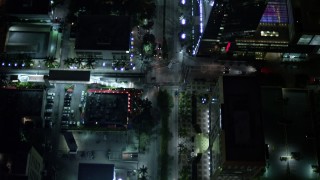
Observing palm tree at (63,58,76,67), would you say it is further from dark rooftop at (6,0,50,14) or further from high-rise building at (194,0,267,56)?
high-rise building at (194,0,267,56)

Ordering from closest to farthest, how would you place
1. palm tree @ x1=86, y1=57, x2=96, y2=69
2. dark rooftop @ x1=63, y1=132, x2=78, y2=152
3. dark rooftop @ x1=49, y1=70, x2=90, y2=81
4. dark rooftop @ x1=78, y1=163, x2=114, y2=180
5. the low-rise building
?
dark rooftop @ x1=78, y1=163, x2=114, y2=180
dark rooftop @ x1=63, y1=132, x2=78, y2=152
dark rooftop @ x1=49, y1=70, x2=90, y2=81
the low-rise building
palm tree @ x1=86, y1=57, x2=96, y2=69

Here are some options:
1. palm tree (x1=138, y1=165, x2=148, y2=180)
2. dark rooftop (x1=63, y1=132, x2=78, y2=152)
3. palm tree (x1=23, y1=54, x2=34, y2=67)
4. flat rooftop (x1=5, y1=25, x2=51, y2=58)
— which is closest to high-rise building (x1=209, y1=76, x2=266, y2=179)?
palm tree (x1=138, y1=165, x2=148, y2=180)

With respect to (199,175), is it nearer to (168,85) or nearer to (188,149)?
(188,149)

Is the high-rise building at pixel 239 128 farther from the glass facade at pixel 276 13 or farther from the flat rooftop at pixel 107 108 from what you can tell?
the glass facade at pixel 276 13

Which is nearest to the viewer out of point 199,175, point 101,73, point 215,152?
point 215,152

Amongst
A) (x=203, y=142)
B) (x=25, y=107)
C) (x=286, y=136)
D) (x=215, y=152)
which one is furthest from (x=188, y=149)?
(x=25, y=107)

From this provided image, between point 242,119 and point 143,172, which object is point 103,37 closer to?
point 143,172

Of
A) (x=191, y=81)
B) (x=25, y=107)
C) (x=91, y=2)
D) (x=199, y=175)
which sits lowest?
(x=199, y=175)
